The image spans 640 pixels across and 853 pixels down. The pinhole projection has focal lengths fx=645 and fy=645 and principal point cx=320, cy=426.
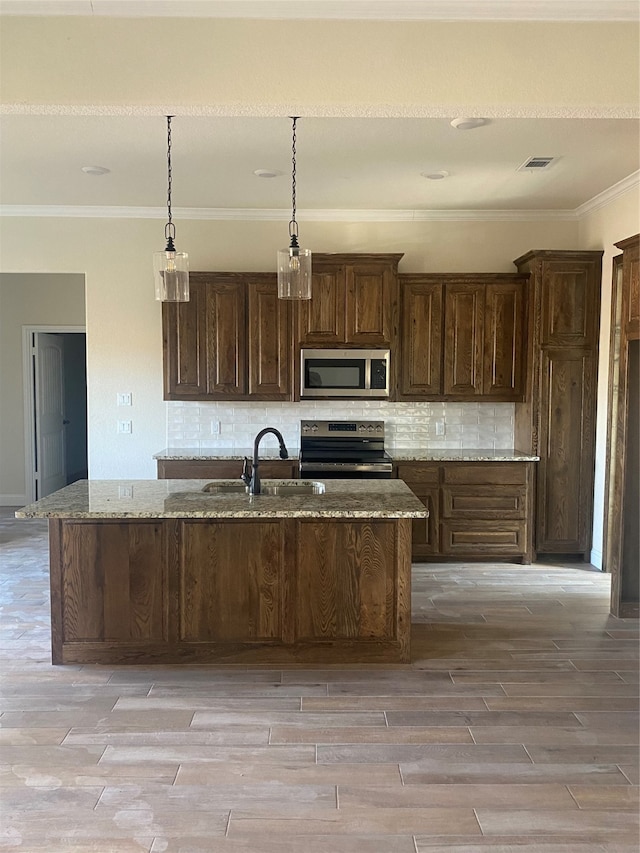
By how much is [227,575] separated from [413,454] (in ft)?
8.37

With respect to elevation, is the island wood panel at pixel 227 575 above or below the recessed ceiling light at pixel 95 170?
below

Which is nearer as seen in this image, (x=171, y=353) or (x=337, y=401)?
(x=171, y=353)

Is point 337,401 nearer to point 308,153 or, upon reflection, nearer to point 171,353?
point 171,353

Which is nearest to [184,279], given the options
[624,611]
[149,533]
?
[149,533]

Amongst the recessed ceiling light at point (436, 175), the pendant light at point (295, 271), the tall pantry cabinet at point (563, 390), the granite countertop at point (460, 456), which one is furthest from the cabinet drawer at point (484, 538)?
the pendant light at point (295, 271)

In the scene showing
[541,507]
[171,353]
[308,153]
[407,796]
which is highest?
[308,153]

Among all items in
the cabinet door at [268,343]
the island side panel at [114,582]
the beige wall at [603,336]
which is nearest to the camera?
the island side panel at [114,582]

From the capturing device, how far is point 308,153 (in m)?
4.21

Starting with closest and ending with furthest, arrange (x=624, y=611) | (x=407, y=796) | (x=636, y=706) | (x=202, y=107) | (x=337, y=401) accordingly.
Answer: (x=407, y=796)
(x=202, y=107)
(x=636, y=706)
(x=624, y=611)
(x=337, y=401)

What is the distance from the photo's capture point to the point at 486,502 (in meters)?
5.39

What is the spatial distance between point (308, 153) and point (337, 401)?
232 cm

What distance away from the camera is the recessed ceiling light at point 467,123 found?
3593mm

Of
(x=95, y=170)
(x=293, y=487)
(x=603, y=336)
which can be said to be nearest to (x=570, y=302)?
(x=603, y=336)

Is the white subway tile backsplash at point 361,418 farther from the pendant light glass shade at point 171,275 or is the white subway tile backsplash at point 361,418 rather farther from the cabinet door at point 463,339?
the pendant light glass shade at point 171,275
